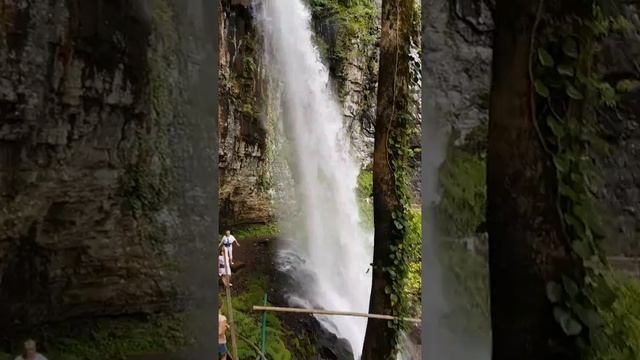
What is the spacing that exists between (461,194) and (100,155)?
3.94ft

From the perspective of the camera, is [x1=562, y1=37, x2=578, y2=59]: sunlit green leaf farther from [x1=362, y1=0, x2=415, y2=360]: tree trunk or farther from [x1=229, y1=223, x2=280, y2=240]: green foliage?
[x1=229, y1=223, x2=280, y2=240]: green foliage

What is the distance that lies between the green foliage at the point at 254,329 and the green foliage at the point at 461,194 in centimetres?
485

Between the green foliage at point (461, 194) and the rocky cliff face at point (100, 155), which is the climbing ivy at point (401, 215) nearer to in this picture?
the green foliage at point (461, 194)

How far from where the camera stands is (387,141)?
14.6ft

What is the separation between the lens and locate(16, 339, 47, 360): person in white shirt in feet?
5.65

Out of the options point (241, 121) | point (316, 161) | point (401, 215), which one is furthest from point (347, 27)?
point (401, 215)

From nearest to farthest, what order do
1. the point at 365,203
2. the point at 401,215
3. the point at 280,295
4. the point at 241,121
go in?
the point at 401,215 < the point at 280,295 < the point at 241,121 < the point at 365,203

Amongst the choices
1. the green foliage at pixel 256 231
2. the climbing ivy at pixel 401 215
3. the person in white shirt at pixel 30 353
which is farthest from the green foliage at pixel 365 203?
the person in white shirt at pixel 30 353

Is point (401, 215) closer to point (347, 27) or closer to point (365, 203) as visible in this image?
point (365, 203)

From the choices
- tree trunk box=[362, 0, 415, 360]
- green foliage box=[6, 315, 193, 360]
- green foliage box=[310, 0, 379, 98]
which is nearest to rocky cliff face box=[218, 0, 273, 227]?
green foliage box=[310, 0, 379, 98]

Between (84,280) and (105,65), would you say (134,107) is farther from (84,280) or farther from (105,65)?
(84,280)

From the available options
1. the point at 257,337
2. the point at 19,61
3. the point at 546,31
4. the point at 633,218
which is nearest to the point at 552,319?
the point at 633,218

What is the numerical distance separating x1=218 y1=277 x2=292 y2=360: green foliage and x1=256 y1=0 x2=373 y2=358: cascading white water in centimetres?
153

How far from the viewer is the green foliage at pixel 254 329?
267 inches
